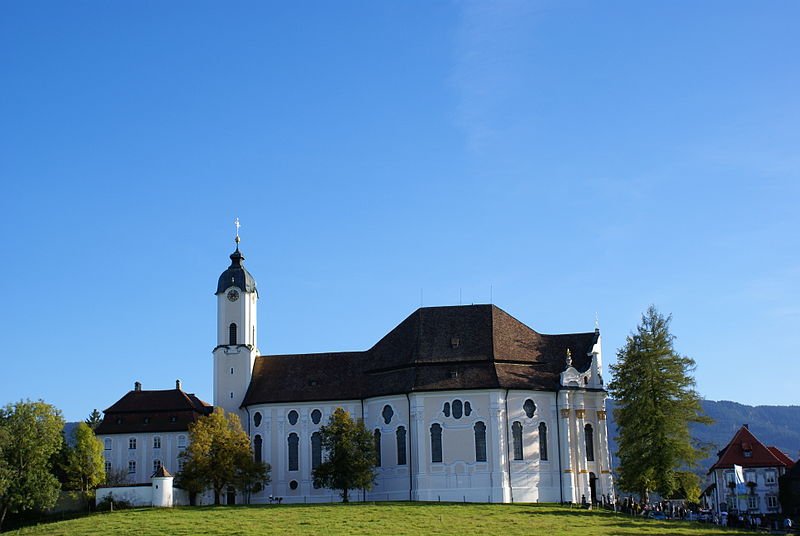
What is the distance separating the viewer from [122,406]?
84625 mm

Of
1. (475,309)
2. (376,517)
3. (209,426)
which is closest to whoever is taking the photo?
(376,517)

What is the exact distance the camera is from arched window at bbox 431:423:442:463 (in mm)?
74625

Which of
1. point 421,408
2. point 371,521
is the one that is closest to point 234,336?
point 421,408

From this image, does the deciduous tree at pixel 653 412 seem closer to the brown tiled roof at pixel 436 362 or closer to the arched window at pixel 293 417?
the brown tiled roof at pixel 436 362

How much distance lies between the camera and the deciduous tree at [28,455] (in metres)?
69.8

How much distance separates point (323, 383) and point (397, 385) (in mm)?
6977

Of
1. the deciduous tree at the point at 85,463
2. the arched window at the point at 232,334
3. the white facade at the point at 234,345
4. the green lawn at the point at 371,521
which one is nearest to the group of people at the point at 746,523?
the green lawn at the point at 371,521

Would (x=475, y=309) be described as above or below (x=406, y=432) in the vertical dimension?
above

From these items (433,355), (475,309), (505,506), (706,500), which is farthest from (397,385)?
(706,500)

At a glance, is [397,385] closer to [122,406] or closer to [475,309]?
[475,309]

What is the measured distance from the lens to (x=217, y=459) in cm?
7450

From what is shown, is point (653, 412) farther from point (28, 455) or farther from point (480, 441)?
point (28, 455)

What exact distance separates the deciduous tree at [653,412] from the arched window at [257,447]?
26528mm

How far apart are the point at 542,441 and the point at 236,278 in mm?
27512
